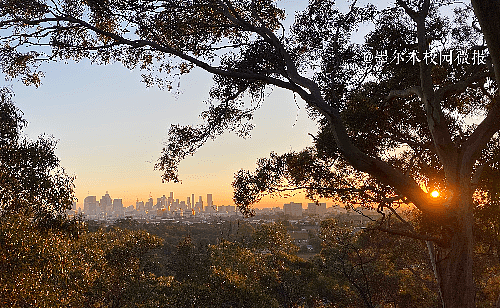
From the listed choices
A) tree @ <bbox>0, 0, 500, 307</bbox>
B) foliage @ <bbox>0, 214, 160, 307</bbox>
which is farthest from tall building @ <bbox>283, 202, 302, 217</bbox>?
tree @ <bbox>0, 0, 500, 307</bbox>

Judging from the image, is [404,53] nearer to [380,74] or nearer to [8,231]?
[380,74]

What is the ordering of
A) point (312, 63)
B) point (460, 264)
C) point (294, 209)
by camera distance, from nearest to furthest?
1. point (460, 264)
2. point (312, 63)
3. point (294, 209)

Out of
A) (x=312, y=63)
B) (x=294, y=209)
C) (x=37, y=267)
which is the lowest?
(x=294, y=209)

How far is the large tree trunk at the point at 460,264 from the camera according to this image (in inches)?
155

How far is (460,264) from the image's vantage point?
3.99 metres

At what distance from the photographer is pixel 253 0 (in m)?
6.41

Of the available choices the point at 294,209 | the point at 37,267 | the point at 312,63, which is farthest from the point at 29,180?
the point at 294,209

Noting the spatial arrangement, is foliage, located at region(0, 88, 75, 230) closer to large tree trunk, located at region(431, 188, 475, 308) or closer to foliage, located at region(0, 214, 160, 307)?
foliage, located at region(0, 214, 160, 307)

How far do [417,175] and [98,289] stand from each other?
1580 cm

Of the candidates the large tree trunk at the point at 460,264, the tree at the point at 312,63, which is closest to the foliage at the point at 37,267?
the tree at the point at 312,63

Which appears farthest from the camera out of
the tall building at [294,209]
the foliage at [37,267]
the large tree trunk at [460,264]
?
the tall building at [294,209]

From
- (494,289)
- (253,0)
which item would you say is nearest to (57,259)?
(253,0)

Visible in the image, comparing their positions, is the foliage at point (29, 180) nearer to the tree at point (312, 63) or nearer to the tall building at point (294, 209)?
the tree at point (312, 63)

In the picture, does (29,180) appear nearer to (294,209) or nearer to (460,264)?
(460,264)
